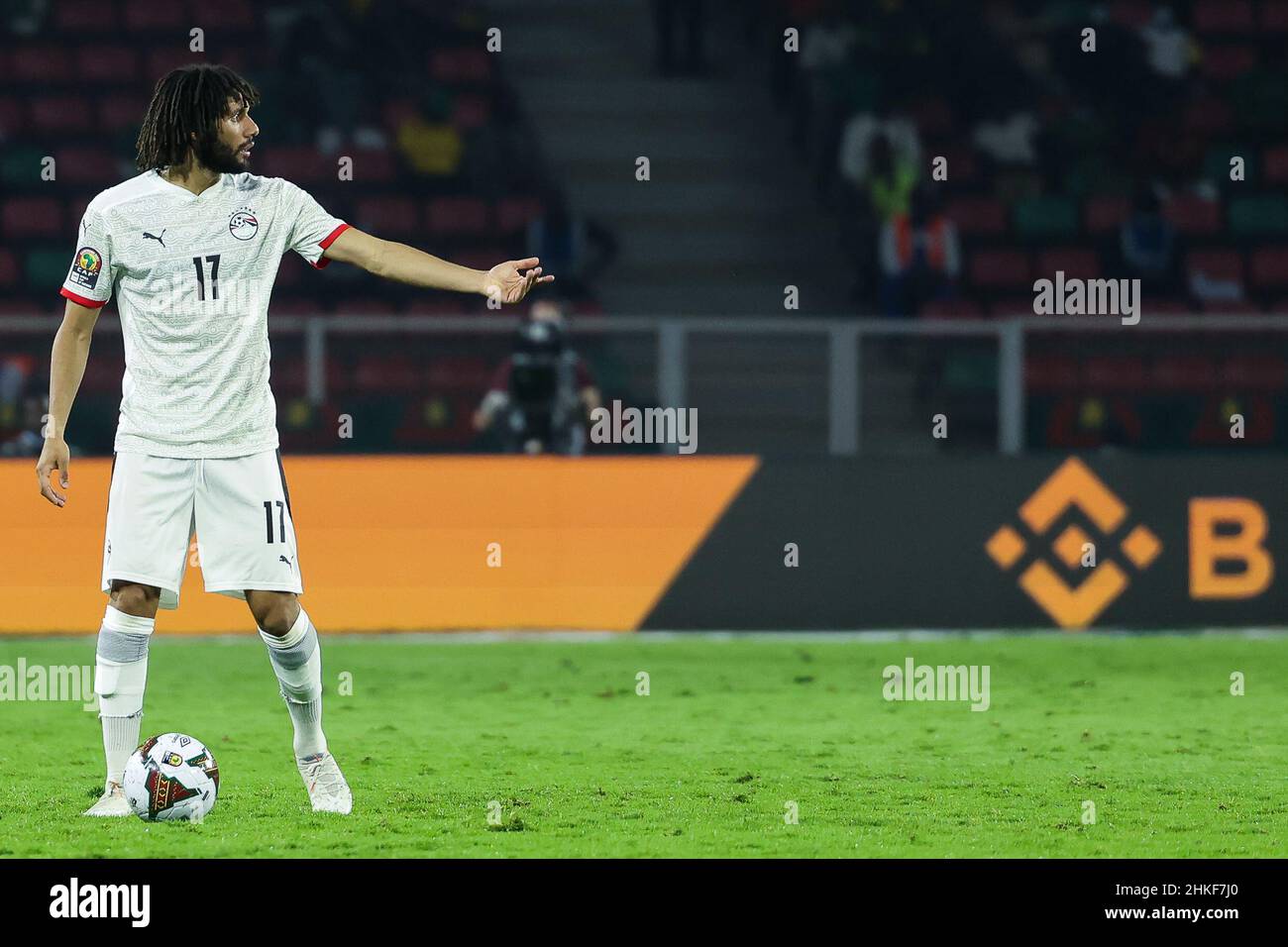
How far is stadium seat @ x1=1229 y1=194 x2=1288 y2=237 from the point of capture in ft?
55.4

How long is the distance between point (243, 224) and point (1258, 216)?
12999 millimetres

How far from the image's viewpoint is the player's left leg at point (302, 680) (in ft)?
19.0

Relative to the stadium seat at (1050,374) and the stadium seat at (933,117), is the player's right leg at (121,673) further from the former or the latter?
the stadium seat at (933,117)

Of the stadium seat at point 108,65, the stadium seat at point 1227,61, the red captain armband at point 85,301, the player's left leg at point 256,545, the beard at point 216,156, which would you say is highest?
the stadium seat at point 1227,61

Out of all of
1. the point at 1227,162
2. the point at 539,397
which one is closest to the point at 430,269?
the point at 539,397

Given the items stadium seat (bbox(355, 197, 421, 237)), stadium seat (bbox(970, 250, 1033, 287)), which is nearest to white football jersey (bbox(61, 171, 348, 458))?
stadium seat (bbox(355, 197, 421, 237))

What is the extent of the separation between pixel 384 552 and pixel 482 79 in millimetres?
7904

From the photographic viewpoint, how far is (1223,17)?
738 inches

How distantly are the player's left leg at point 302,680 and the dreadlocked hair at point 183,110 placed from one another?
124cm

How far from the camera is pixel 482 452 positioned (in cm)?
1084

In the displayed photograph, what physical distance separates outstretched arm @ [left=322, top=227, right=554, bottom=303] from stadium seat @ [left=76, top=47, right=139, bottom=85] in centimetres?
1180

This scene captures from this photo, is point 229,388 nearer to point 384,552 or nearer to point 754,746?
point 754,746

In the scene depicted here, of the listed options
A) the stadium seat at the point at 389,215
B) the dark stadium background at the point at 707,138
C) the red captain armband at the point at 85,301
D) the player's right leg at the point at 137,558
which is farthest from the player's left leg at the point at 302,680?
the stadium seat at the point at 389,215
